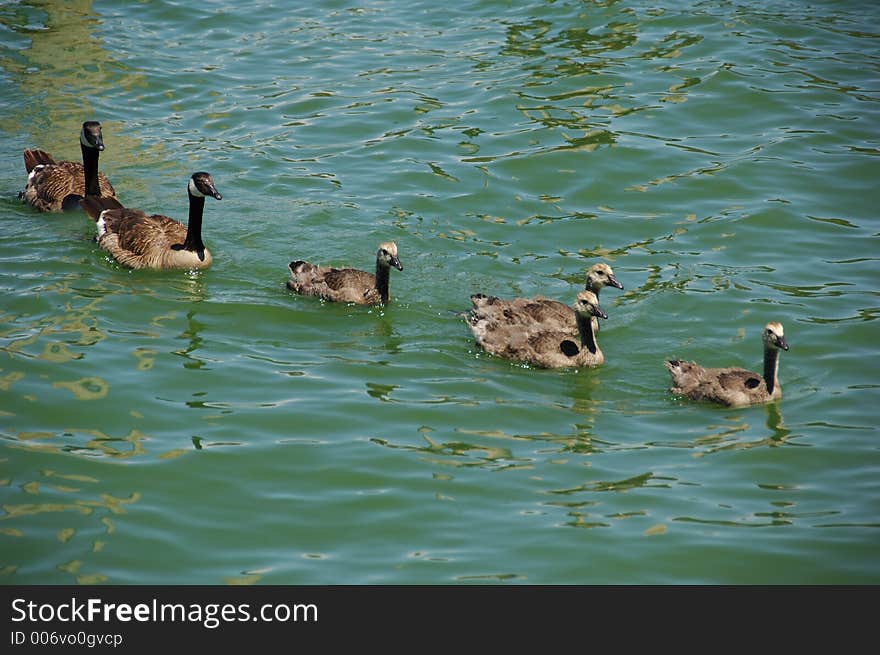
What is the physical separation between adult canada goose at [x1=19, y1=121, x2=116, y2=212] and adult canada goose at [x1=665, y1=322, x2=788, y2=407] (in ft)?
28.3

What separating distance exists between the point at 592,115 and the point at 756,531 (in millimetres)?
10549

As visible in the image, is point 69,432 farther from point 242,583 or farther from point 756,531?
point 756,531

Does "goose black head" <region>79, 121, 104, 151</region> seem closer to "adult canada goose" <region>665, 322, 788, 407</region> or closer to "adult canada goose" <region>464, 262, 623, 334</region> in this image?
"adult canada goose" <region>464, 262, 623, 334</region>

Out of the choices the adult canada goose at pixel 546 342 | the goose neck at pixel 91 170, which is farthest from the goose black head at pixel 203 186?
the adult canada goose at pixel 546 342

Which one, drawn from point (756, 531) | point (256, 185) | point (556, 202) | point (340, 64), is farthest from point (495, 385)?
point (340, 64)

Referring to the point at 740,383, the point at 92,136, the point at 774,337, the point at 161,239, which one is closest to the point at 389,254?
the point at 161,239

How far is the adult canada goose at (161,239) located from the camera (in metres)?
13.9

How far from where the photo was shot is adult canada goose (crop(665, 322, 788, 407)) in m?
11.0

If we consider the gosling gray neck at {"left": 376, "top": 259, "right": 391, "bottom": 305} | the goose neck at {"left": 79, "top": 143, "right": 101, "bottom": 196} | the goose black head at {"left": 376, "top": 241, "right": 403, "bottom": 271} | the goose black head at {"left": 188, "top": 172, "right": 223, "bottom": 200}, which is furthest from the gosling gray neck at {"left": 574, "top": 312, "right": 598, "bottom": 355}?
the goose neck at {"left": 79, "top": 143, "right": 101, "bottom": 196}

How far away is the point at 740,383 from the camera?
1103cm

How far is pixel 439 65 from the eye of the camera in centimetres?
→ 2006

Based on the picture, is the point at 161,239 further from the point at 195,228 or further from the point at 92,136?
the point at 92,136

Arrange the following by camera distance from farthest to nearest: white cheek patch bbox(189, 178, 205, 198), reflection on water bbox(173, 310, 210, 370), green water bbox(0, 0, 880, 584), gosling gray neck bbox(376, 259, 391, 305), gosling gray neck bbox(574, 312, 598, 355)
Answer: white cheek patch bbox(189, 178, 205, 198), gosling gray neck bbox(376, 259, 391, 305), gosling gray neck bbox(574, 312, 598, 355), reflection on water bbox(173, 310, 210, 370), green water bbox(0, 0, 880, 584)

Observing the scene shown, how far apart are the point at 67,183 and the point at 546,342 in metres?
7.54
